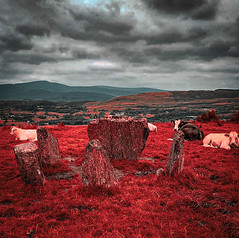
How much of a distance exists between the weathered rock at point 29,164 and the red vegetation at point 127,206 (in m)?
0.31

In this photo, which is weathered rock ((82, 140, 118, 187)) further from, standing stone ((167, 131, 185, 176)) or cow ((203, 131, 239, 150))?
cow ((203, 131, 239, 150))

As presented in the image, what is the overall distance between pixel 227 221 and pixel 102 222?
3.50 meters

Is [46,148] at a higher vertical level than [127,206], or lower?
higher

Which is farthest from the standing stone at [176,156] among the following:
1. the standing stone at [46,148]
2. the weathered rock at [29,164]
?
the standing stone at [46,148]

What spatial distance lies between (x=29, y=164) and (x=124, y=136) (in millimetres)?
5463

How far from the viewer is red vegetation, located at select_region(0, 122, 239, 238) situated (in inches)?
172

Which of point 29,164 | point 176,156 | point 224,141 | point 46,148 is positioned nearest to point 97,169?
point 29,164

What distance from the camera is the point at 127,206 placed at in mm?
5535

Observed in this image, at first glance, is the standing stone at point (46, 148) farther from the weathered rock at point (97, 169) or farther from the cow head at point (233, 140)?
the cow head at point (233, 140)

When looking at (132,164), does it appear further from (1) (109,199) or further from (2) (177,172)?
(1) (109,199)

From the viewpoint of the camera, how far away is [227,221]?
4672 mm

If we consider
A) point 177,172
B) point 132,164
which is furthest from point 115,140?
point 177,172

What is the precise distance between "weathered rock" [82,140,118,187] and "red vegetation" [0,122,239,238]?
29cm

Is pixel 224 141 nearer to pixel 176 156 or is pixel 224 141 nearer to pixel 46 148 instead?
pixel 176 156
